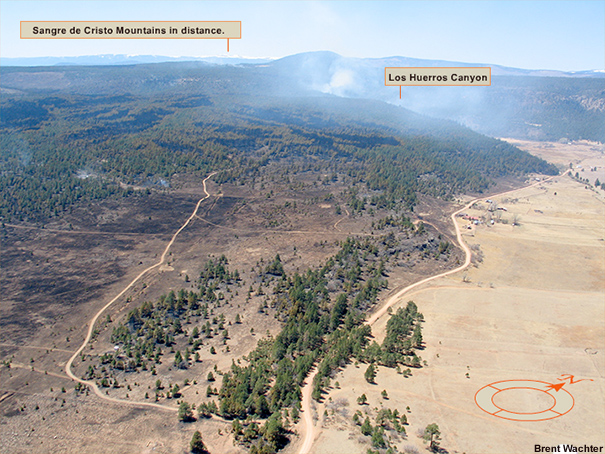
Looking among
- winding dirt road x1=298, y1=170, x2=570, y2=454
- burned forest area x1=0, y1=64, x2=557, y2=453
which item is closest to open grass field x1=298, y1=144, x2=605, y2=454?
winding dirt road x1=298, y1=170, x2=570, y2=454

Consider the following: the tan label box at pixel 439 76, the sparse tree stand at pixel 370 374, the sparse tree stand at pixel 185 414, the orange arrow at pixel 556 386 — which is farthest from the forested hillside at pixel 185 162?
the sparse tree stand at pixel 185 414

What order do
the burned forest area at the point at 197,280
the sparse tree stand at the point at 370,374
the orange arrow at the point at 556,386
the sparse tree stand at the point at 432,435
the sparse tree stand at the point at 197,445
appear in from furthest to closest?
the orange arrow at the point at 556,386 < the sparse tree stand at the point at 370,374 < the burned forest area at the point at 197,280 < the sparse tree stand at the point at 197,445 < the sparse tree stand at the point at 432,435

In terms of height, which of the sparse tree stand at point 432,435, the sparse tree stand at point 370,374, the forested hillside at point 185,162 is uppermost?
the forested hillside at point 185,162

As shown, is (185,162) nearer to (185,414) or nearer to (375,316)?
(375,316)

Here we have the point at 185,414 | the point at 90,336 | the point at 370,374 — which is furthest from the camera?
the point at 90,336

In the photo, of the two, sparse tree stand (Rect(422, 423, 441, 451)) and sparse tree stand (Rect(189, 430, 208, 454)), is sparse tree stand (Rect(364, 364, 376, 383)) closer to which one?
sparse tree stand (Rect(422, 423, 441, 451))

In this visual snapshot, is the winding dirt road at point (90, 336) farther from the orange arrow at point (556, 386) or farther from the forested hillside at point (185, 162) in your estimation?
the orange arrow at point (556, 386)

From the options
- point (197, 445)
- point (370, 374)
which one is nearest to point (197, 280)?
point (370, 374)

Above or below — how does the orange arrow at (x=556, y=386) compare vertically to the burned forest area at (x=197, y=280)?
below

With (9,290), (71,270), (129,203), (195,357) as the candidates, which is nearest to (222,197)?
(129,203)
